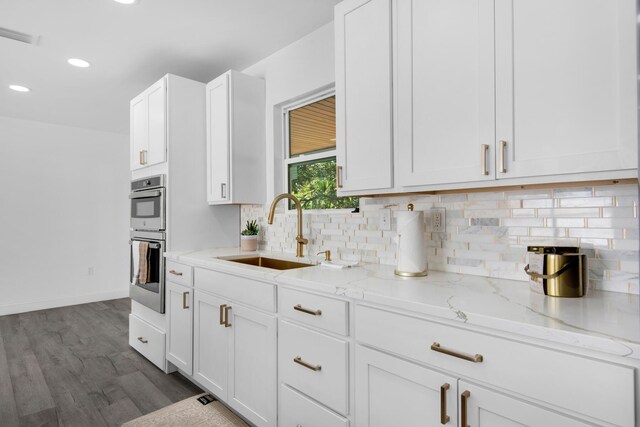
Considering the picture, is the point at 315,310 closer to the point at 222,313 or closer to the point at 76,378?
the point at 222,313

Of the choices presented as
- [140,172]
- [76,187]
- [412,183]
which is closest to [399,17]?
[412,183]

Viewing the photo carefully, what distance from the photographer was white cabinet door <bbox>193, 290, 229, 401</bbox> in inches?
86.7

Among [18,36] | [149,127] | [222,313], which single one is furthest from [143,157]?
[222,313]

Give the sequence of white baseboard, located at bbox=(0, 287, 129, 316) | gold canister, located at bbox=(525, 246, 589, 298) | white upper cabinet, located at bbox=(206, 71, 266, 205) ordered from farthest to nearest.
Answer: white baseboard, located at bbox=(0, 287, 129, 316) → white upper cabinet, located at bbox=(206, 71, 266, 205) → gold canister, located at bbox=(525, 246, 589, 298)

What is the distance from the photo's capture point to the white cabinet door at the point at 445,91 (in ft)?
4.46

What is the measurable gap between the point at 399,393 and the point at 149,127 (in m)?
2.92

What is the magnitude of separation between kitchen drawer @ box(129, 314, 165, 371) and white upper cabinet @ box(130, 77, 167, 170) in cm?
143

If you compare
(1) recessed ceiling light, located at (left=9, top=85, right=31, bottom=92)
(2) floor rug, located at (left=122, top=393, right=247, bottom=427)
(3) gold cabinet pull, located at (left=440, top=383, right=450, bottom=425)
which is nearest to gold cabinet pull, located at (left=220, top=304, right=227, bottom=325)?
(2) floor rug, located at (left=122, top=393, right=247, bottom=427)

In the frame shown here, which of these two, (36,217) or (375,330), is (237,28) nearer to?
(375,330)

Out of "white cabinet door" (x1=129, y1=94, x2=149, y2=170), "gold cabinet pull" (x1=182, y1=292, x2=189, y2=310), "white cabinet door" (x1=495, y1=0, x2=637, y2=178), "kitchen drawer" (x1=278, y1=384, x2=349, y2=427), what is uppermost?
"white cabinet door" (x1=129, y1=94, x2=149, y2=170)

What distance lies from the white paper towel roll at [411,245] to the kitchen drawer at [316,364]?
48 centimetres

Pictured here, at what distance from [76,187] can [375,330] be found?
5.33 meters

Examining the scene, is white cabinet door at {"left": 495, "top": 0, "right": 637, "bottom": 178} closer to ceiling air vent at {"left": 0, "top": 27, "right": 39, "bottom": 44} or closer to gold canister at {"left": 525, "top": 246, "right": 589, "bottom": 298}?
gold canister at {"left": 525, "top": 246, "right": 589, "bottom": 298}

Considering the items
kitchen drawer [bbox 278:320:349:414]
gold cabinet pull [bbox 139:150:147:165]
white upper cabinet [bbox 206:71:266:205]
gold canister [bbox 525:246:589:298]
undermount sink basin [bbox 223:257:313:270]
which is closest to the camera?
gold canister [bbox 525:246:589:298]
